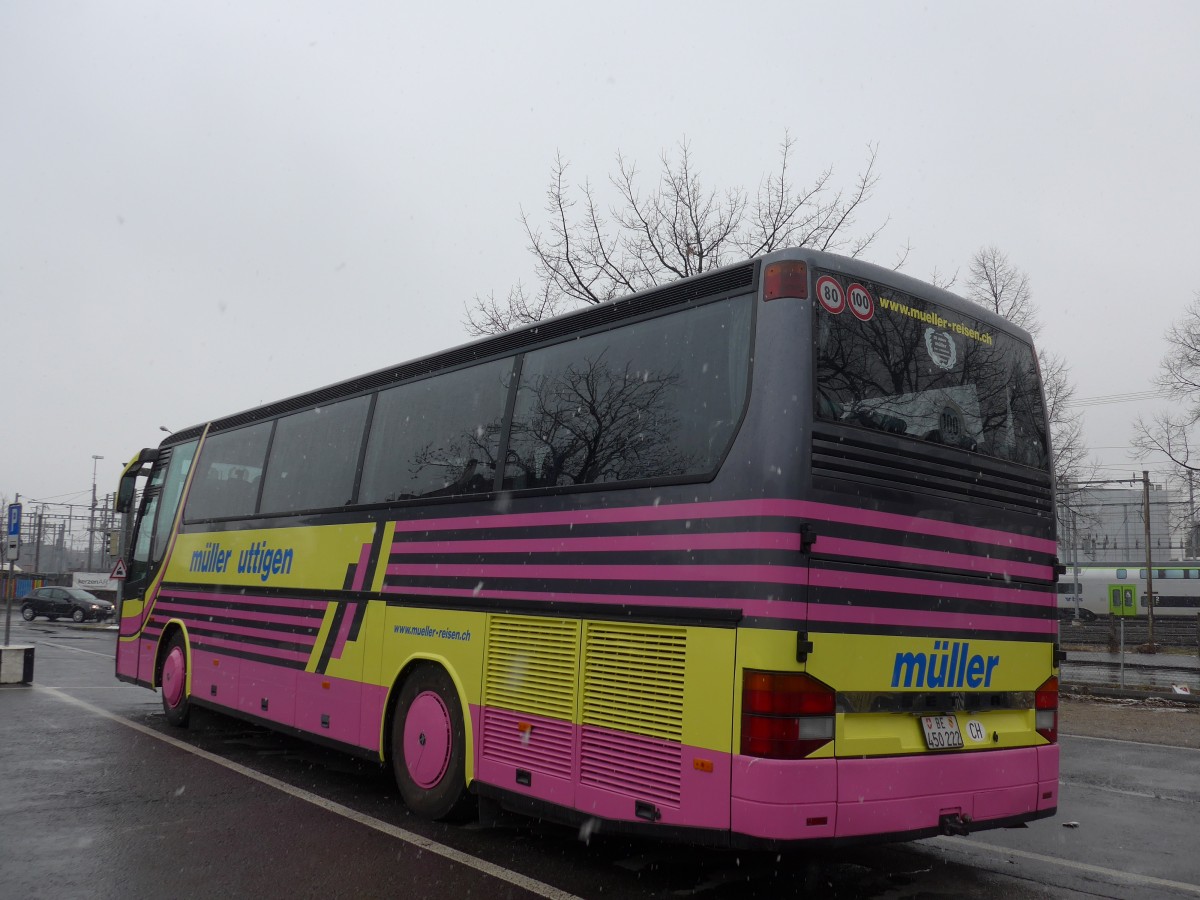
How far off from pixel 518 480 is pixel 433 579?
1156 mm

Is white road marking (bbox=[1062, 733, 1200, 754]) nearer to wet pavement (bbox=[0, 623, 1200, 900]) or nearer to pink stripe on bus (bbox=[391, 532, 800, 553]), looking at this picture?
wet pavement (bbox=[0, 623, 1200, 900])

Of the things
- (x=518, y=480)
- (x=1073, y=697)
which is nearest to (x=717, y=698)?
(x=518, y=480)

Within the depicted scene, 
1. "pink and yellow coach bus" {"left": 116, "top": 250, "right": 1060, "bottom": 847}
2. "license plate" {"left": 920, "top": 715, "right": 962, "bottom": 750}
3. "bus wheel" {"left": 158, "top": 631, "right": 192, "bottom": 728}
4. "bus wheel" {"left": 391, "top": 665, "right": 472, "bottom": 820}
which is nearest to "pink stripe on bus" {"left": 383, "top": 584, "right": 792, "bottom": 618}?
"pink and yellow coach bus" {"left": 116, "top": 250, "right": 1060, "bottom": 847}

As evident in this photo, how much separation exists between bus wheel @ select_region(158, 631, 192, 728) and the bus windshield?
28.0 ft

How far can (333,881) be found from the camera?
5449 millimetres

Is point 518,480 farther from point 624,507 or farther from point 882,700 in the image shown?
point 882,700

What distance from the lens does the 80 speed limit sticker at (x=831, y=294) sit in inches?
205

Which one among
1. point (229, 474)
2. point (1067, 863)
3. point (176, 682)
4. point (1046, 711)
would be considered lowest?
point (1067, 863)

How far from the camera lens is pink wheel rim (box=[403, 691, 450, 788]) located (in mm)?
6797

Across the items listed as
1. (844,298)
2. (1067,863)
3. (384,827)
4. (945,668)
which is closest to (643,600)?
(945,668)

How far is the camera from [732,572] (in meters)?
4.88

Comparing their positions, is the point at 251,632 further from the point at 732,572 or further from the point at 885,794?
the point at 885,794

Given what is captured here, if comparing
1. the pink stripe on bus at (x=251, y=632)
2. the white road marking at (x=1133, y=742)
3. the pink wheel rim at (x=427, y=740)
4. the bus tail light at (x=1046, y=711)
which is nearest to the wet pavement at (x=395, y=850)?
the pink wheel rim at (x=427, y=740)

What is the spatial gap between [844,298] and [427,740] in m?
4.07
